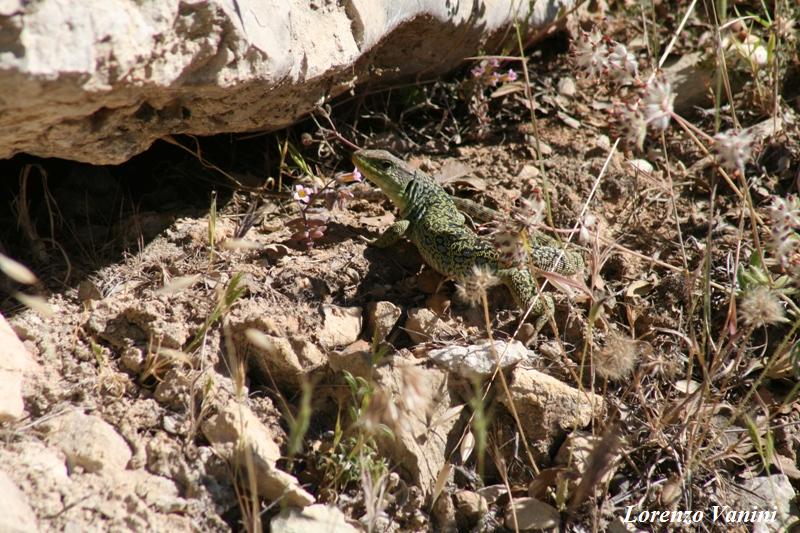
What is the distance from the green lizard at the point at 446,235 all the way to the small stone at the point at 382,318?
44 centimetres

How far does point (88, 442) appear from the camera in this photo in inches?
108

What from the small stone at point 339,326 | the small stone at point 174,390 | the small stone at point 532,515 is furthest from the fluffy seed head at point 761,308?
the small stone at point 174,390

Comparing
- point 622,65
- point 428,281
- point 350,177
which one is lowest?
point 428,281

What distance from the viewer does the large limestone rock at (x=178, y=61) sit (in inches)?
94.8

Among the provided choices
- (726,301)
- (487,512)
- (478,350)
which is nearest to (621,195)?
(726,301)

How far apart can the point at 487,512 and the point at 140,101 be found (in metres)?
2.35

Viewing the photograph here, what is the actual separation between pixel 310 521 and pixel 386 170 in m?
2.26

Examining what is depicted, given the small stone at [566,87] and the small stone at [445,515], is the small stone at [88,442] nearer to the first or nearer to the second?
the small stone at [445,515]

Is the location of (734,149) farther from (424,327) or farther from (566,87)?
(566,87)

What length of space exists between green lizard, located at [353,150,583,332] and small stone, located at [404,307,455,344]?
0.29 m

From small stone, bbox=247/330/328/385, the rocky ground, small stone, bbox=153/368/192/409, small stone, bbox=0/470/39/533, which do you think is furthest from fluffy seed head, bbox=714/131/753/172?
small stone, bbox=0/470/39/533

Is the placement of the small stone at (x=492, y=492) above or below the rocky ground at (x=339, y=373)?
below

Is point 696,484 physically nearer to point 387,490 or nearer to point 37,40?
point 387,490
